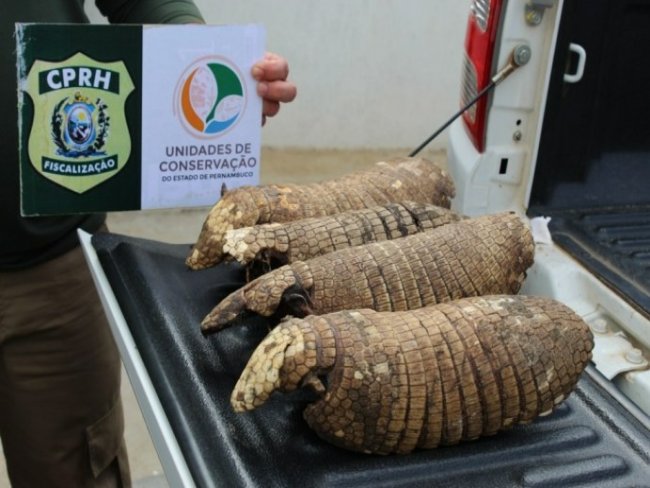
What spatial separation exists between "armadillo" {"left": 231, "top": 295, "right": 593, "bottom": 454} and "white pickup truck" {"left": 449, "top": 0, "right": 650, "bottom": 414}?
529mm

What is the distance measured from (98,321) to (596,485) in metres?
1.26

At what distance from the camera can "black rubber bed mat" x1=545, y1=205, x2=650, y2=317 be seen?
179 centimetres

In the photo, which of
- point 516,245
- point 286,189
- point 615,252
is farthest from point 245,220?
point 615,252

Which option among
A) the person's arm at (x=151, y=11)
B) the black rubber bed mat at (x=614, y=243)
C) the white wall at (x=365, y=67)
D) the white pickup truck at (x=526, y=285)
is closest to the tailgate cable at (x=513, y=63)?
the white pickup truck at (x=526, y=285)

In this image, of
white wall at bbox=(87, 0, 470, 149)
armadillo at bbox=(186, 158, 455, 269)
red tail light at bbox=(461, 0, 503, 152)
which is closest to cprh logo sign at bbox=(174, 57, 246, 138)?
armadillo at bbox=(186, 158, 455, 269)

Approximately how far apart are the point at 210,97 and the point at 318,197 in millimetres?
278

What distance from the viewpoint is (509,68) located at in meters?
1.93

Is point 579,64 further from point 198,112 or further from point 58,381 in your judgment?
point 58,381

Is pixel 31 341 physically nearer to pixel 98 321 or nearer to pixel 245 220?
pixel 98 321

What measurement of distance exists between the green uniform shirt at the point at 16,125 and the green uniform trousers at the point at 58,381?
0.17 feet

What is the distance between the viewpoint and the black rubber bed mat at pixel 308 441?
114 cm

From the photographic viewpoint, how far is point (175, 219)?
159 inches

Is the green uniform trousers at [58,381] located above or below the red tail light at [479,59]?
below

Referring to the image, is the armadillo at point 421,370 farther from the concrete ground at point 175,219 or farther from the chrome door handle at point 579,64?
the concrete ground at point 175,219
